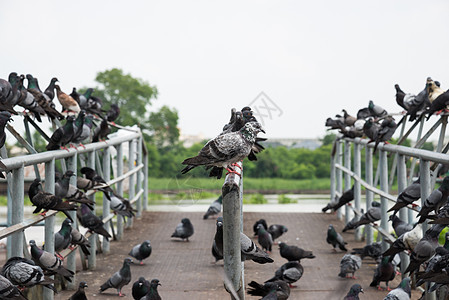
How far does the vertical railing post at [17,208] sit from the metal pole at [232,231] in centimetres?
185

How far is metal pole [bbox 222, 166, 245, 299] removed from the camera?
257 centimetres

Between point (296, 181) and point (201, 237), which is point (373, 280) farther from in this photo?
point (296, 181)

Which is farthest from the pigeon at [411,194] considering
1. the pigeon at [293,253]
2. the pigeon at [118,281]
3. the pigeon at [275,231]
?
the pigeon at [275,231]

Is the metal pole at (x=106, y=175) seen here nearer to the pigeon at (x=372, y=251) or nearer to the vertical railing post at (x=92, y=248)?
the vertical railing post at (x=92, y=248)

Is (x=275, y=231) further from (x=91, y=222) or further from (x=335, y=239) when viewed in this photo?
(x=91, y=222)

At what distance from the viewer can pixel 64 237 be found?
17.1 ft

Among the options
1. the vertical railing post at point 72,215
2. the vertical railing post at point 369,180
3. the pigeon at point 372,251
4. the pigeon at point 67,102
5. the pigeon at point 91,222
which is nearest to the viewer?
the vertical railing post at point 72,215

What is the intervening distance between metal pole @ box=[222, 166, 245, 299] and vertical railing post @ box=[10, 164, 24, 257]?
6.07 ft

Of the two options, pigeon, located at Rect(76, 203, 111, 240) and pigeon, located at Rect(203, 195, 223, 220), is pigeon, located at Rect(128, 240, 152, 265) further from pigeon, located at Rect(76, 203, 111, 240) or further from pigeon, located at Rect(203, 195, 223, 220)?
pigeon, located at Rect(203, 195, 223, 220)

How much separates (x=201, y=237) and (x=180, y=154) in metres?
5.15

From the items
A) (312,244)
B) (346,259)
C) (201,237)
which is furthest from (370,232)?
(201,237)

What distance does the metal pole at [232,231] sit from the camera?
2.57m

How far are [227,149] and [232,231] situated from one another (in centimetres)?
111

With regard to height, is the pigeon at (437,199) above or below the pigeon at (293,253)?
above
